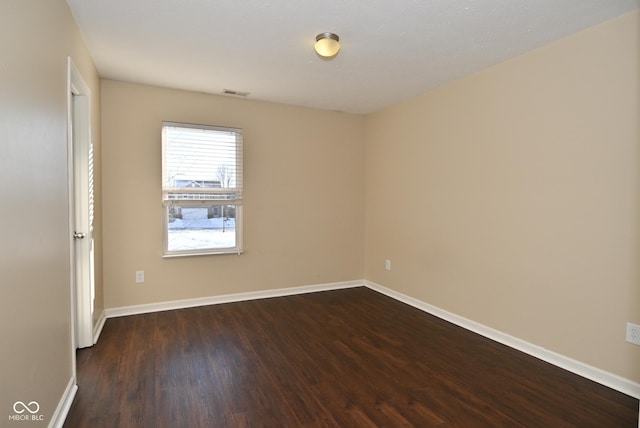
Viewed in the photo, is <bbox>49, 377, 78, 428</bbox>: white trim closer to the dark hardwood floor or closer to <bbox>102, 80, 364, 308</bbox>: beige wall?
the dark hardwood floor

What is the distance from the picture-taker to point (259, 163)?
4344 mm

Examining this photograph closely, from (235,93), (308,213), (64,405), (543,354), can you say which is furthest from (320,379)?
(235,93)

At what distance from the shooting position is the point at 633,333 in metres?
2.27

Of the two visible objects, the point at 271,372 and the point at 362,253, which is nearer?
the point at 271,372

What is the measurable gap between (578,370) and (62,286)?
11.4 ft

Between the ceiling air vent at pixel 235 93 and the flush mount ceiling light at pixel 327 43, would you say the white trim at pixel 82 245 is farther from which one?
the flush mount ceiling light at pixel 327 43

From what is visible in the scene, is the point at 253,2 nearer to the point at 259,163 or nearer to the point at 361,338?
the point at 259,163

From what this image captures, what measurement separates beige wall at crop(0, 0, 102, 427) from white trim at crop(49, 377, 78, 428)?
0.18 feet

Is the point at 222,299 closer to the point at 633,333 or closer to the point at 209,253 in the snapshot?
the point at 209,253

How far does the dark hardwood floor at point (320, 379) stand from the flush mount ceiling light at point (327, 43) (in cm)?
234

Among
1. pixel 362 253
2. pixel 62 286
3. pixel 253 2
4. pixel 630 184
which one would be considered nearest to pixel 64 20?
pixel 253 2

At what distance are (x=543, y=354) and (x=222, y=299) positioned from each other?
128 inches

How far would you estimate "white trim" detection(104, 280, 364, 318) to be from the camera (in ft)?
12.2

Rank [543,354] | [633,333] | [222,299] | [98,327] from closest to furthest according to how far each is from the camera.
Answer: [633,333] < [543,354] < [98,327] < [222,299]
